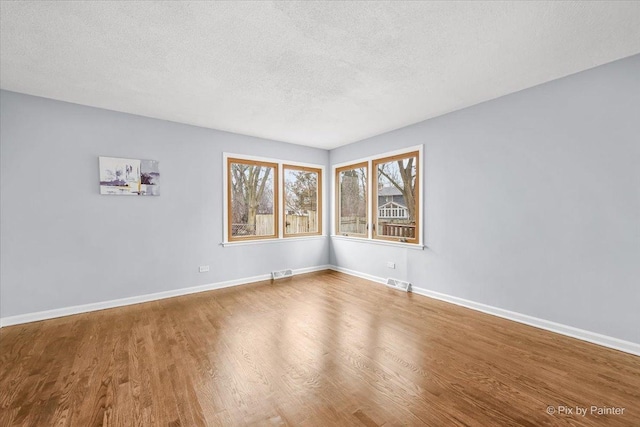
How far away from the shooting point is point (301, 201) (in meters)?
5.74

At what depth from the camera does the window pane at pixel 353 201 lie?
534cm

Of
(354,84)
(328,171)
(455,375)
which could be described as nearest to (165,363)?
(455,375)

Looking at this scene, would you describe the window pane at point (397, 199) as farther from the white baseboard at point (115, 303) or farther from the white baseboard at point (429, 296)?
the white baseboard at point (115, 303)

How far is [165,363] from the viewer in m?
2.29

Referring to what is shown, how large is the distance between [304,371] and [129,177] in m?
3.54

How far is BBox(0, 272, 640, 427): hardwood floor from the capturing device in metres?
1.71

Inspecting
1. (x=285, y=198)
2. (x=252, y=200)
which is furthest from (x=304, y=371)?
(x=285, y=198)

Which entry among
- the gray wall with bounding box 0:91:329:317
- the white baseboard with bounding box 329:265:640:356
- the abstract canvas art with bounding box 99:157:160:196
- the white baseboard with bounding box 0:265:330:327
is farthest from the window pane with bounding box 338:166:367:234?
the abstract canvas art with bounding box 99:157:160:196

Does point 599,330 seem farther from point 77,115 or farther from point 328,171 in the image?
point 77,115

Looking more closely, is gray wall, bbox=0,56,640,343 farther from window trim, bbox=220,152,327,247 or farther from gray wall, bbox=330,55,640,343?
window trim, bbox=220,152,327,247

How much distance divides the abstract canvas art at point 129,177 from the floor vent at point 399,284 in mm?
3986

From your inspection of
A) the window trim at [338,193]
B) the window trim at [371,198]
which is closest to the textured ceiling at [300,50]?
the window trim at [371,198]

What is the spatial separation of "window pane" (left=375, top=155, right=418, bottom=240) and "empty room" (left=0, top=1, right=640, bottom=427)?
0.05 meters

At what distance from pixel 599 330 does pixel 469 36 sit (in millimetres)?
3042
